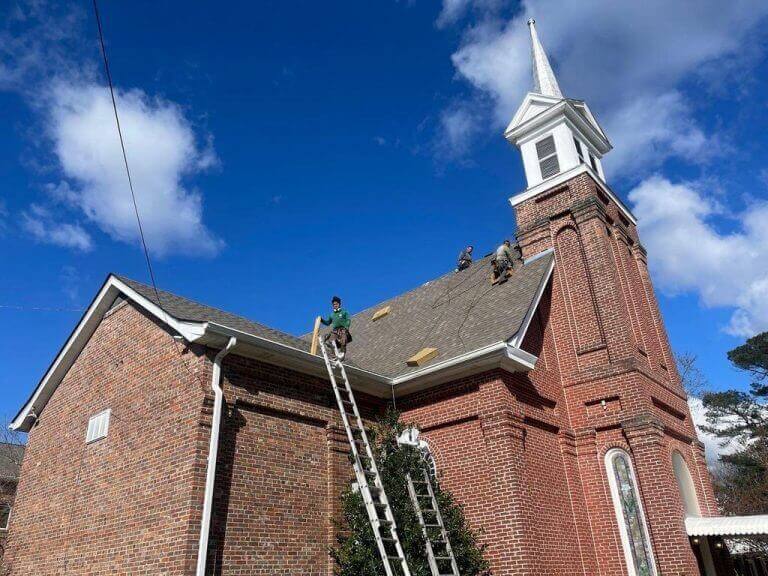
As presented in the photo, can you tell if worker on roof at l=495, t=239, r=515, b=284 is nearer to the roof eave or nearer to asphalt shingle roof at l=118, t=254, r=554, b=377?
asphalt shingle roof at l=118, t=254, r=554, b=377

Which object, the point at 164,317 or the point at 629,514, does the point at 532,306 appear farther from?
the point at 164,317

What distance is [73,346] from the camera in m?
14.2

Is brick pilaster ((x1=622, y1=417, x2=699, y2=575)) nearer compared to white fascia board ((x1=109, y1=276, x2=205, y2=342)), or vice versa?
white fascia board ((x1=109, y1=276, x2=205, y2=342))

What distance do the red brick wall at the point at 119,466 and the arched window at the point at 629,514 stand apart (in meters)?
8.59

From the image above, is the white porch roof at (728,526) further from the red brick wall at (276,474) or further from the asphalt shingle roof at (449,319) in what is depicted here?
the red brick wall at (276,474)

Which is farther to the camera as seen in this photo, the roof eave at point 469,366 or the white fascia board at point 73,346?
the white fascia board at point 73,346

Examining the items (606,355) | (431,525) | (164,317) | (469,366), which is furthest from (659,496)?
(164,317)

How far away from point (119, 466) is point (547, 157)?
14.1 m

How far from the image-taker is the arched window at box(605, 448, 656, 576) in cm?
1193

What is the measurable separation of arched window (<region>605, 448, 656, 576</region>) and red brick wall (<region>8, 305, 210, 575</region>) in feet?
28.2

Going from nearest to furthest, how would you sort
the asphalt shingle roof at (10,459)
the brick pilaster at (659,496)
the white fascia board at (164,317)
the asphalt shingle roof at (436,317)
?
the white fascia board at (164,317) < the brick pilaster at (659,496) < the asphalt shingle roof at (436,317) < the asphalt shingle roof at (10,459)

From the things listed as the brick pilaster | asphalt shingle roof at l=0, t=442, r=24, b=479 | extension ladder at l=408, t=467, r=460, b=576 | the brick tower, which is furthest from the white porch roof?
asphalt shingle roof at l=0, t=442, r=24, b=479

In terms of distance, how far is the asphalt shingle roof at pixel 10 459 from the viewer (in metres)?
34.7

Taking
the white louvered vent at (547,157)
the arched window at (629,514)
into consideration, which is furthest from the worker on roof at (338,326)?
the white louvered vent at (547,157)
